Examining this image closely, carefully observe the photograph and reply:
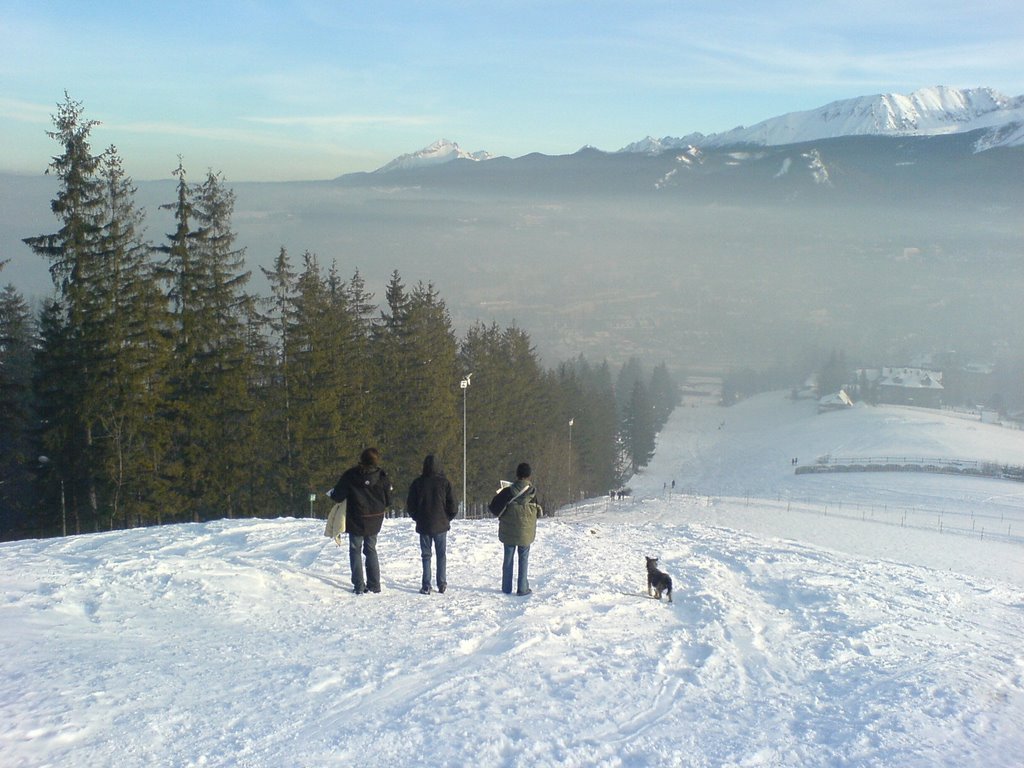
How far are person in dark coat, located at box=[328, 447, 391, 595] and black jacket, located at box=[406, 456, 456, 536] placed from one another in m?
0.41

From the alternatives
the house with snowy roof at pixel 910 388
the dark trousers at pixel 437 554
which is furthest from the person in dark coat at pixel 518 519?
the house with snowy roof at pixel 910 388

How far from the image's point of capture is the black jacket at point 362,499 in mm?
9711

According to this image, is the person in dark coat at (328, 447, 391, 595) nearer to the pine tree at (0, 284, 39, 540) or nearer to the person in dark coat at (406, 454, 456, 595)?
the person in dark coat at (406, 454, 456, 595)

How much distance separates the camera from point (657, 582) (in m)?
10.7

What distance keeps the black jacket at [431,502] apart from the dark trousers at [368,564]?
0.62m

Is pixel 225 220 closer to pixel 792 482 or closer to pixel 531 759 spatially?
pixel 531 759

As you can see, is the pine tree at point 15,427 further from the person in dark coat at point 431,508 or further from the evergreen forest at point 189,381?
the person in dark coat at point 431,508

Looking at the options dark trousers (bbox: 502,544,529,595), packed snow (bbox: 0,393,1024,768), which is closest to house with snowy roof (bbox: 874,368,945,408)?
packed snow (bbox: 0,393,1024,768)

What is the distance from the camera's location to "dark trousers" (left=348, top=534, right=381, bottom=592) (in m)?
9.80

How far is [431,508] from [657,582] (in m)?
3.35

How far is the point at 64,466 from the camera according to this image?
80.8ft

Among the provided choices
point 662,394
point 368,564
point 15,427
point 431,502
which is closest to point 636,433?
point 662,394

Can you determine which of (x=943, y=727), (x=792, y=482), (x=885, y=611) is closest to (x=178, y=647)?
(x=943, y=727)

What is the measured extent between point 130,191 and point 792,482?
2259 inches
